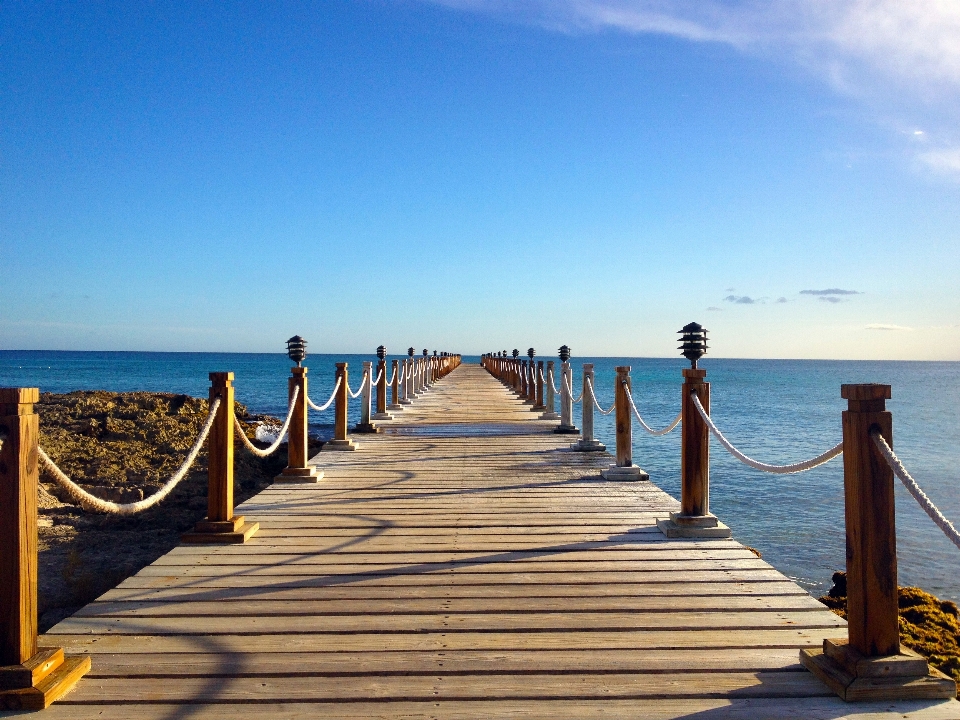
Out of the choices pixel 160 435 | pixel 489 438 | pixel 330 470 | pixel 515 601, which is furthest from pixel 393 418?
pixel 515 601

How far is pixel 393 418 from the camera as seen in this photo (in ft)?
44.5

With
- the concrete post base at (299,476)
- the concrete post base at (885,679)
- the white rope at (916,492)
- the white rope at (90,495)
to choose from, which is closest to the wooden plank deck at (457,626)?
the concrete post base at (885,679)

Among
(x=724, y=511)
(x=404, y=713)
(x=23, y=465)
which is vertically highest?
(x=23, y=465)

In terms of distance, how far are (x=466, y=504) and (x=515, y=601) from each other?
243 cm

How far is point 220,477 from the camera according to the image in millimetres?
4852

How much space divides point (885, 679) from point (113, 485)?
1404 cm

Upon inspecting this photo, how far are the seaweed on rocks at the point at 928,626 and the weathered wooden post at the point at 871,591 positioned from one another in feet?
10.6

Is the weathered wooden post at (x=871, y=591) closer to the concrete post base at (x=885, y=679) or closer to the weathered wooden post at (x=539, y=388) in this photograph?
the concrete post base at (x=885, y=679)

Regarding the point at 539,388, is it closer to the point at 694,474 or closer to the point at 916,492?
the point at 694,474

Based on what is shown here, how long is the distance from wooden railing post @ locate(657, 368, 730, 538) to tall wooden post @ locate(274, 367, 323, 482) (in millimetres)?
3822

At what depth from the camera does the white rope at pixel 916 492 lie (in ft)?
8.32

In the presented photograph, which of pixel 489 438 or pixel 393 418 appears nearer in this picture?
pixel 489 438

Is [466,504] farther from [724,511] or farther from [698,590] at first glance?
[724,511]

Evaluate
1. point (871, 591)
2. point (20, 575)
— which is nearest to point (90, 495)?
point (20, 575)
